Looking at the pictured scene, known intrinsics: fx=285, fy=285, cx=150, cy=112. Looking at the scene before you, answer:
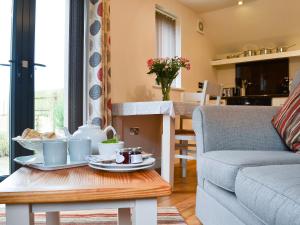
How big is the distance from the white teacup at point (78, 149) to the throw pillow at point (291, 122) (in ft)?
3.51

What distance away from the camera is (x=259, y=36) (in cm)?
492

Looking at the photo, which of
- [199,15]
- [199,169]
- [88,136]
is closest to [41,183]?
[88,136]

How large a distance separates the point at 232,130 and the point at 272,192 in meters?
0.75

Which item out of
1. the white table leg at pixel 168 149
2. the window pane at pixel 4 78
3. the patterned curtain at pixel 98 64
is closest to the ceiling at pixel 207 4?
the patterned curtain at pixel 98 64

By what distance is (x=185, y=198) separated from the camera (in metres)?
2.29

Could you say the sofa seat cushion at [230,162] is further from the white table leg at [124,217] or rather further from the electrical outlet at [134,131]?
the electrical outlet at [134,131]

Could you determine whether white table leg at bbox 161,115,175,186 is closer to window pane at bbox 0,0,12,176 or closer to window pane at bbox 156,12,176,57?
window pane at bbox 0,0,12,176

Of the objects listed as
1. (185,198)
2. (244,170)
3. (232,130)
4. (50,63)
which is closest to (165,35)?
(50,63)

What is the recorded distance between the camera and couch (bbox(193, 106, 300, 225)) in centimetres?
82

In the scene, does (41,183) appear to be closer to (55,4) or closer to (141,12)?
(55,4)

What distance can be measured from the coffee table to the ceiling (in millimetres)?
3969

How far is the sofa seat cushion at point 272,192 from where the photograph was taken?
74 cm

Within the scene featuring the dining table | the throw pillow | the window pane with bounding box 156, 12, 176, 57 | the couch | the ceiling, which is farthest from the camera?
the ceiling

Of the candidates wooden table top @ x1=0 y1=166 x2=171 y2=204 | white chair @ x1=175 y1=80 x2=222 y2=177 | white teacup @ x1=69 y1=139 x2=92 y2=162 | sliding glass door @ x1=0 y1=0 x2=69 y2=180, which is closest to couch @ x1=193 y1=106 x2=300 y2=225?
wooden table top @ x1=0 y1=166 x2=171 y2=204
